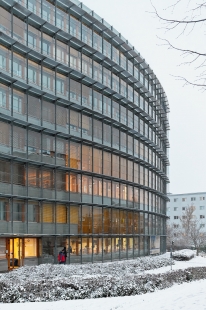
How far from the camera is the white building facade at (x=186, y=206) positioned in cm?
12625

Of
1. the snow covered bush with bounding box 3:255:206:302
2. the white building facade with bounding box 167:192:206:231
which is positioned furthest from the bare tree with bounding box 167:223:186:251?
the snow covered bush with bounding box 3:255:206:302

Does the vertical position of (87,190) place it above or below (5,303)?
above

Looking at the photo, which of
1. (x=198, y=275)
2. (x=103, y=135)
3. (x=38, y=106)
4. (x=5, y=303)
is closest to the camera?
(x=5, y=303)

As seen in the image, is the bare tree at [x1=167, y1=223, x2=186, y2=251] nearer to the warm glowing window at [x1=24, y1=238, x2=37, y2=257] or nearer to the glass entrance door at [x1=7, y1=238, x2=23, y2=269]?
the warm glowing window at [x1=24, y1=238, x2=37, y2=257]

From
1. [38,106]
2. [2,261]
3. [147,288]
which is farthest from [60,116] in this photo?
[147,288]

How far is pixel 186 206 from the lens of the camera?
128750 mm

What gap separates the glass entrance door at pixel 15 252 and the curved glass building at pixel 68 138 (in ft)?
0.24

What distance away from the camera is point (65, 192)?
3628 cm

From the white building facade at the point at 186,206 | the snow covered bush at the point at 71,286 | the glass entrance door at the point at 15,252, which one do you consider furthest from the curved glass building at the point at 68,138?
the white building facade at the point at 186,206

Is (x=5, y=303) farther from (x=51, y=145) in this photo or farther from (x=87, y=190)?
(x=87, y=190)

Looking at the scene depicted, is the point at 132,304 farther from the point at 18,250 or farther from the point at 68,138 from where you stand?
the point at 68,138

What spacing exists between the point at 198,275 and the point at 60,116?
55.0 ft

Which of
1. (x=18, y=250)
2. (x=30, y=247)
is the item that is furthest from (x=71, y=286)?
(x=30, y=247)

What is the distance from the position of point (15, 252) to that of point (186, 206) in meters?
101
